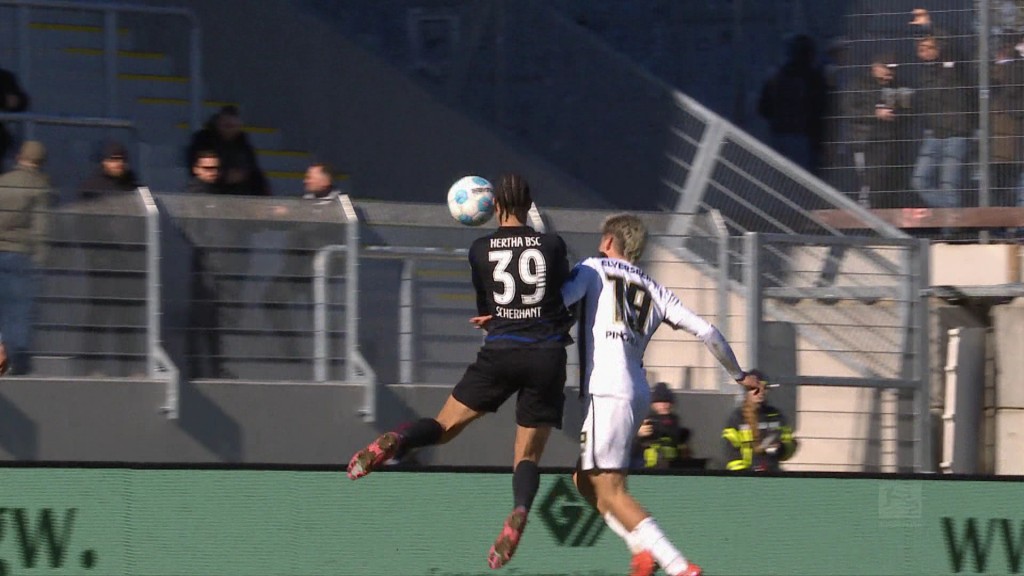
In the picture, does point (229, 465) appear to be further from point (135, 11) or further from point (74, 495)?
point (135, 11)

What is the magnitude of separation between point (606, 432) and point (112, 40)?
7.66 meters

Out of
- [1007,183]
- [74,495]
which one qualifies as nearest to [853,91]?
[1007,183]

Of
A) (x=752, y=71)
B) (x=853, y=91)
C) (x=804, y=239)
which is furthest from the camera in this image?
(x=752, y=71)

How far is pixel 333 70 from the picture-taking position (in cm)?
1672

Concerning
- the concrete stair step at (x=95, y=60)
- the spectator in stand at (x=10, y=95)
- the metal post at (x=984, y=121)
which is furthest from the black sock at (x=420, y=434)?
the concrete stair step at (x=95, y=60)

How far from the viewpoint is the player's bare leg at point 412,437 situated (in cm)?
826

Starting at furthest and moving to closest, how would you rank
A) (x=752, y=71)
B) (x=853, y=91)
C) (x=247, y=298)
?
(x=752, y=71), (x=853, y=91), (x=247, y=298)

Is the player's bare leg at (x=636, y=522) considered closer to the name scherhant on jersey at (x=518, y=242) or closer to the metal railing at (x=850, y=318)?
the name scherhant on jersey at (x=518, y=242)

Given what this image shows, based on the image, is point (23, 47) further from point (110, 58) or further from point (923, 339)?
point (923, 339)

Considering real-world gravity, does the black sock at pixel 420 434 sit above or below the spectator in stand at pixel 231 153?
below

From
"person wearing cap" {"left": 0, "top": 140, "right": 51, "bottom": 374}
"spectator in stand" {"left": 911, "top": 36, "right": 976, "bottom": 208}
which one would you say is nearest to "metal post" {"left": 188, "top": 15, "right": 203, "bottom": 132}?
"person wearing cap" {"left": 0, "top": 140, "right": 51, "bottom": 374}

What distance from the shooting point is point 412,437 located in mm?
8359

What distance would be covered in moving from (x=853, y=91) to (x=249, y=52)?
545cm

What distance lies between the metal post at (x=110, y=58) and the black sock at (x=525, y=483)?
24.3 ft
